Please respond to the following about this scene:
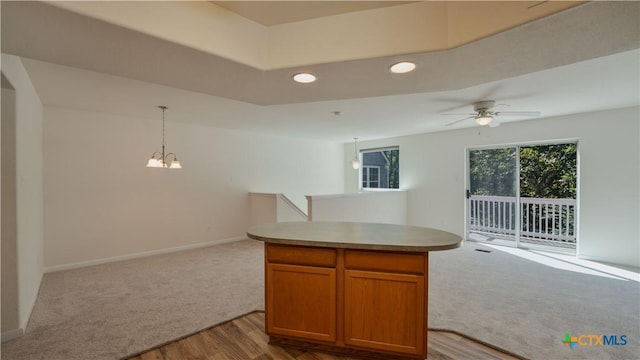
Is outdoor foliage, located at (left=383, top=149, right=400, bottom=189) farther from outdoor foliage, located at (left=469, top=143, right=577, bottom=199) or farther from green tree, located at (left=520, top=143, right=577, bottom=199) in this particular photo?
green tree, located at (left=520, top=143, right=577, bottom=199)

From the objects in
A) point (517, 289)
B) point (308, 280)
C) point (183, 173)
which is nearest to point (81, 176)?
point (183, 173)

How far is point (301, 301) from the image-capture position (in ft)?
6.95

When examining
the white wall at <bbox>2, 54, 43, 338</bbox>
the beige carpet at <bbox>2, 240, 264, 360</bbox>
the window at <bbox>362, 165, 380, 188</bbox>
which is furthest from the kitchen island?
the window at <bbox>362, 165, 380, 188</bbox>

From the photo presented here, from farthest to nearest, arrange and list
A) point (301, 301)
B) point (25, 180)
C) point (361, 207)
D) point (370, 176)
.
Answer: point (370, 176), point (361, 207), point (25, 180), point (301, 301)

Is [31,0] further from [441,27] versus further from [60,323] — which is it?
[60,323]

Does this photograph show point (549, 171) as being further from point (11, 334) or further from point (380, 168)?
point (11, 334)

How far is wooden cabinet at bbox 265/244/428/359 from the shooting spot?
6.25ft

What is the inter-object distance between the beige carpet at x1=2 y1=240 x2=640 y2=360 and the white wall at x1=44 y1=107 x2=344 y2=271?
518mm

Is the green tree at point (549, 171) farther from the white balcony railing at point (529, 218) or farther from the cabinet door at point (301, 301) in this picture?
the cabinet door at point (301, 301)

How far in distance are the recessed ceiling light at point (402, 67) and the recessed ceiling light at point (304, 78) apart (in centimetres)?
58

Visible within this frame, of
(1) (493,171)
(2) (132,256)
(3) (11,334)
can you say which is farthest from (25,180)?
(1) (493,171)

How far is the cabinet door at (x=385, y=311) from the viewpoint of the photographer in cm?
190

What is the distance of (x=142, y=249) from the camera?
184 inches

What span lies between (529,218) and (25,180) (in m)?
7.45
